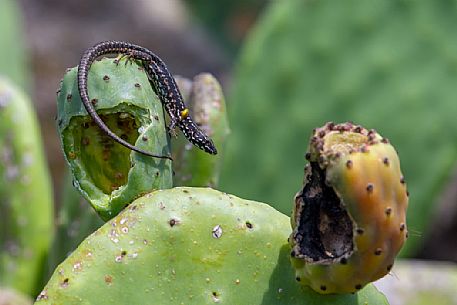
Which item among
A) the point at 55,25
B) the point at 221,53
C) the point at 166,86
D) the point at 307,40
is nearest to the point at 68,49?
the point at 55,25

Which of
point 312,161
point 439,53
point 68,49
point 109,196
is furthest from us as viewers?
point 68,49

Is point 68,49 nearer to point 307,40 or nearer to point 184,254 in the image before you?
point 307,40

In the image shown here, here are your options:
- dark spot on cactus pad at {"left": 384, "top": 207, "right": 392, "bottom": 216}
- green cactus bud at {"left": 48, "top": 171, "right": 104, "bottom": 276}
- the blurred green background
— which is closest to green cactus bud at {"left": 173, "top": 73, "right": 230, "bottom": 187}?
green cactus bud at {"left": 48, "top": 171, "right": 104, "bottom": 276}

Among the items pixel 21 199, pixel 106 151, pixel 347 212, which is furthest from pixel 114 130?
pixel 21 199

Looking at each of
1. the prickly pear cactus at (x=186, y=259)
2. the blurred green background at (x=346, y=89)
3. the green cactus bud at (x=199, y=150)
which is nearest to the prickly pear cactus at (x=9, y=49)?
the blurred green background at (x=346, y=89)

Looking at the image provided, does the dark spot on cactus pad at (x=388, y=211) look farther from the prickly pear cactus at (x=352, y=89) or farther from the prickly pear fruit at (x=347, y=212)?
the prickly pear cactus at (x=352, y=89)
